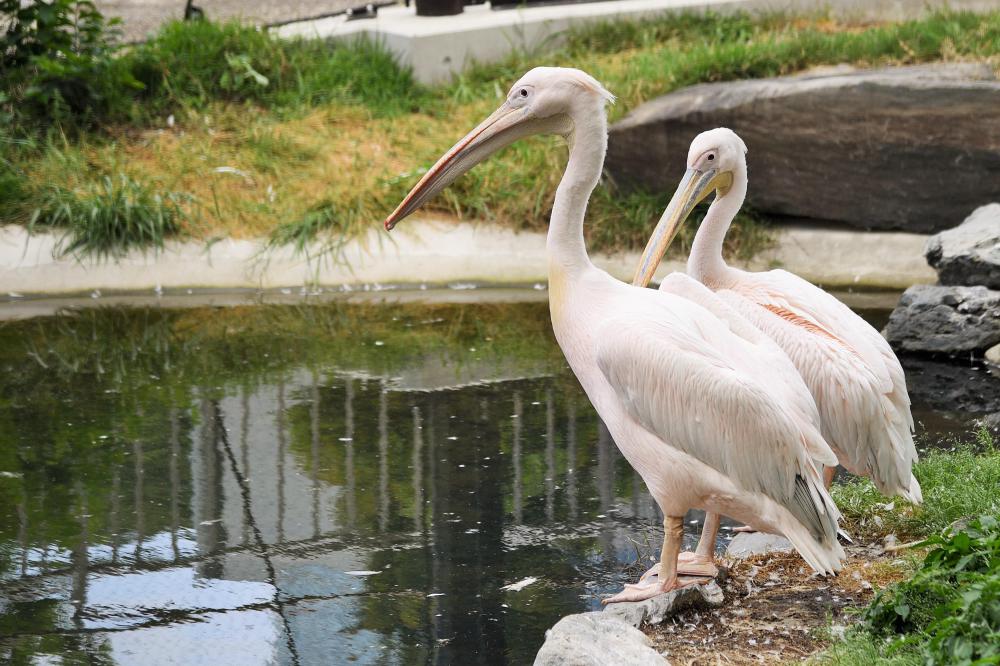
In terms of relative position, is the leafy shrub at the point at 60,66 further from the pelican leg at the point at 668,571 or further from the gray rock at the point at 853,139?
the pelican leg at the point at 668,571

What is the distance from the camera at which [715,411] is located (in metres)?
3.12

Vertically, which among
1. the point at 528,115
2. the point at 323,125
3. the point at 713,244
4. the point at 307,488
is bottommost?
the point at 307,488

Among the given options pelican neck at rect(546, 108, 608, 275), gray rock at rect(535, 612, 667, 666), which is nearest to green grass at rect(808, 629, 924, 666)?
gray rock at rect(535, 612, 667, 666)

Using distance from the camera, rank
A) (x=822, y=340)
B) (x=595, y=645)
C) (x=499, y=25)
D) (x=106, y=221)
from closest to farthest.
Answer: (x=595, y=645)
(x=822, y=340)
(x=106, y=221)
(x=499, y=25)

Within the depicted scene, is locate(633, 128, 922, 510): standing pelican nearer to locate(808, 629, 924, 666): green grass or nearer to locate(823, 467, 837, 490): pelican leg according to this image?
locate(823, 467, 837, 490): pelican leg

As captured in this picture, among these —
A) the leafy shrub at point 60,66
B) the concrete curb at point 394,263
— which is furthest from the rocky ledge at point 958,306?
the leafy shrub at point 60,66

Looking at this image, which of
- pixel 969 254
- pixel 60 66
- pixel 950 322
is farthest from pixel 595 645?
pixel 60 66

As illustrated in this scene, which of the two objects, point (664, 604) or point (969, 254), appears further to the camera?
point (969, 254)

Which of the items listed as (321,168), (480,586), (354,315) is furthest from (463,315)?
(480,586)

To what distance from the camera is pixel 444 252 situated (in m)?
7.62

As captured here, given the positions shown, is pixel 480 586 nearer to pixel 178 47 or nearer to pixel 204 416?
pixel 204 416

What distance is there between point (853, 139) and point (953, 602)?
515 centimetres

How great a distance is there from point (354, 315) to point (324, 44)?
3.58 m

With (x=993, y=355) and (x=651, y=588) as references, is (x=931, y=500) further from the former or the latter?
(x=993, y=355)
